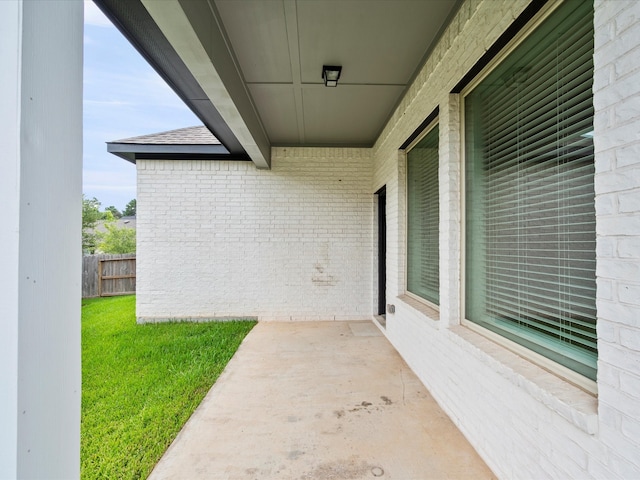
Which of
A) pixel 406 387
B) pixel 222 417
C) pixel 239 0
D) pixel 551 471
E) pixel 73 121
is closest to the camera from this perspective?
pixel 73 121

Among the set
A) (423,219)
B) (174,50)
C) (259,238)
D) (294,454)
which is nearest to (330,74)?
(174,50)

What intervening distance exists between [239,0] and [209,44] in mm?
368

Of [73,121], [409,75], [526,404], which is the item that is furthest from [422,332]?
[73,121]

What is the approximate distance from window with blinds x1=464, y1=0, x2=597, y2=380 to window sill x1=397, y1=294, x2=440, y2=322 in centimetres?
55

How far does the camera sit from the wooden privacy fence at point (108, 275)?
28.7 feet

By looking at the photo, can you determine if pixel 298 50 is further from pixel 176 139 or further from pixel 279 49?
pixel 176 139

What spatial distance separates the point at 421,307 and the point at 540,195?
73.3 inches

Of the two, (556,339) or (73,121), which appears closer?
(73,121)

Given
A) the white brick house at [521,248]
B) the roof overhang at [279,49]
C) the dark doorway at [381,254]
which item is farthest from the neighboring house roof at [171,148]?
the dark doorway at [381,254]

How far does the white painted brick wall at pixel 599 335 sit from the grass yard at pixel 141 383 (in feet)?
6.99

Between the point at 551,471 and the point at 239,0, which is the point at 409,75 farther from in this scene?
the point at 551,471

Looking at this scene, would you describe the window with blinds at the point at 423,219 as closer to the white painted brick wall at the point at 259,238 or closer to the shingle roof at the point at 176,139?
the white painted brick wall at the point at 259,238

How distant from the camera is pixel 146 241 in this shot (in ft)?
18.2

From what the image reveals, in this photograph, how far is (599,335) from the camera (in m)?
1.21
